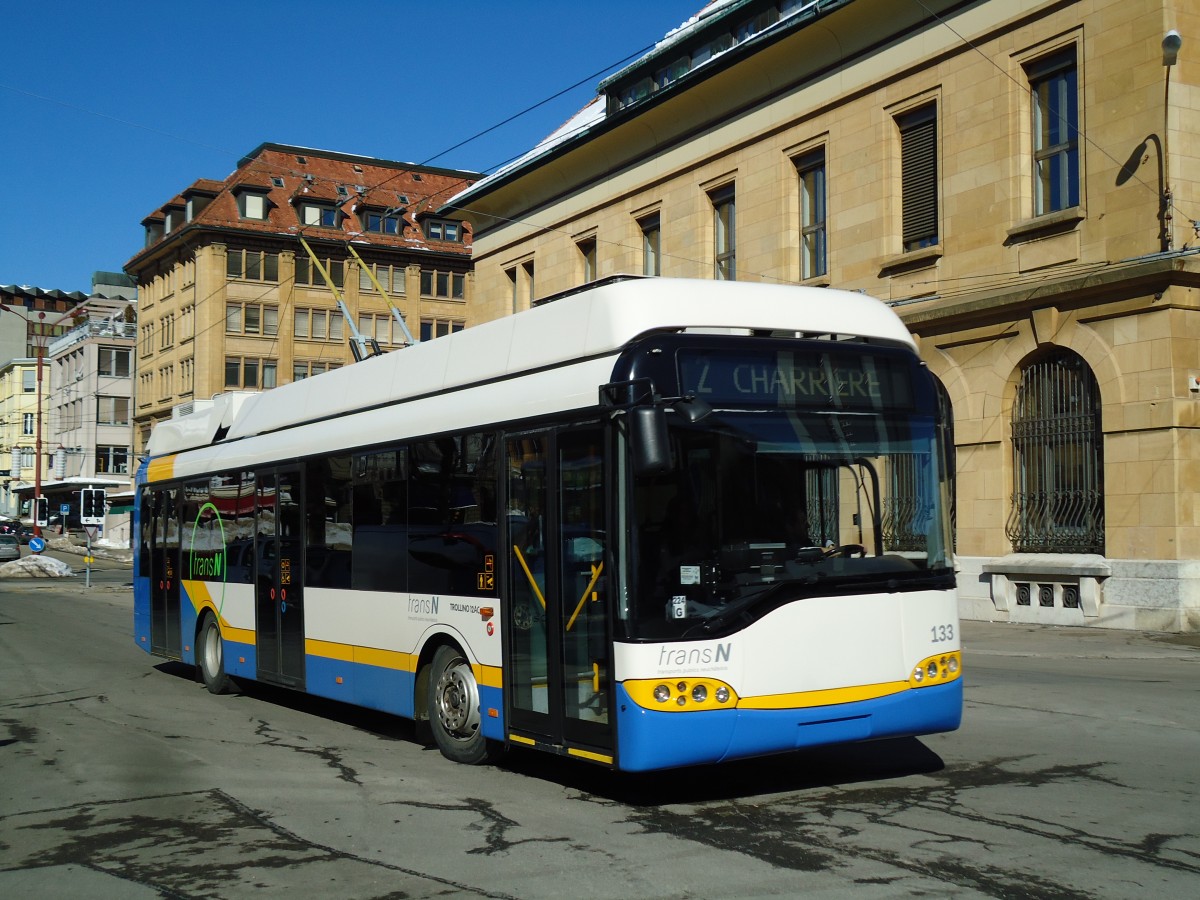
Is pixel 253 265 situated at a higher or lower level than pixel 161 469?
higher

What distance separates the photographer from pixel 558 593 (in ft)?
26.4

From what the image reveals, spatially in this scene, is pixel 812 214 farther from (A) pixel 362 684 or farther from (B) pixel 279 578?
(A) pixel 362 684

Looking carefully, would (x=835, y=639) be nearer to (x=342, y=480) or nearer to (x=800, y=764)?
(x=800, y=764)

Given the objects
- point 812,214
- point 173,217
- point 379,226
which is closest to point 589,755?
point 812,214

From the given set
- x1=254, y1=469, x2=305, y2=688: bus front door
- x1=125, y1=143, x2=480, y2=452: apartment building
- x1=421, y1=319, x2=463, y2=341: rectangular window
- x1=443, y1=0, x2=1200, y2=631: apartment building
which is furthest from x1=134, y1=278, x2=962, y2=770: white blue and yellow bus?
x1=421, y1=319, x2=463, y2=341: rectangular window

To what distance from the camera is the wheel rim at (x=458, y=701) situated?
9.19 meters

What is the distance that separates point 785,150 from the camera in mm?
27422

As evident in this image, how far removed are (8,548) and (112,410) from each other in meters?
26.3

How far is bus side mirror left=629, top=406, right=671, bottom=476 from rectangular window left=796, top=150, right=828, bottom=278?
20327mm

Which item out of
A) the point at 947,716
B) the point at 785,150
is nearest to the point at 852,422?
the point at 947,716

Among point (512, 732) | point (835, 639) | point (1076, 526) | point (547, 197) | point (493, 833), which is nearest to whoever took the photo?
point (493, 833)

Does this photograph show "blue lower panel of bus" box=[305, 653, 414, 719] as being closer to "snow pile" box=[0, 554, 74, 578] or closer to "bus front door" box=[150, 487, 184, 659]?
"bus front door" box=[150, 487, 184, 659]

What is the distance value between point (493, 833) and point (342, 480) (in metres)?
4.77

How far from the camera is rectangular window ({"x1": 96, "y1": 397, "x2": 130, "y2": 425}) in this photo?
290 feet
